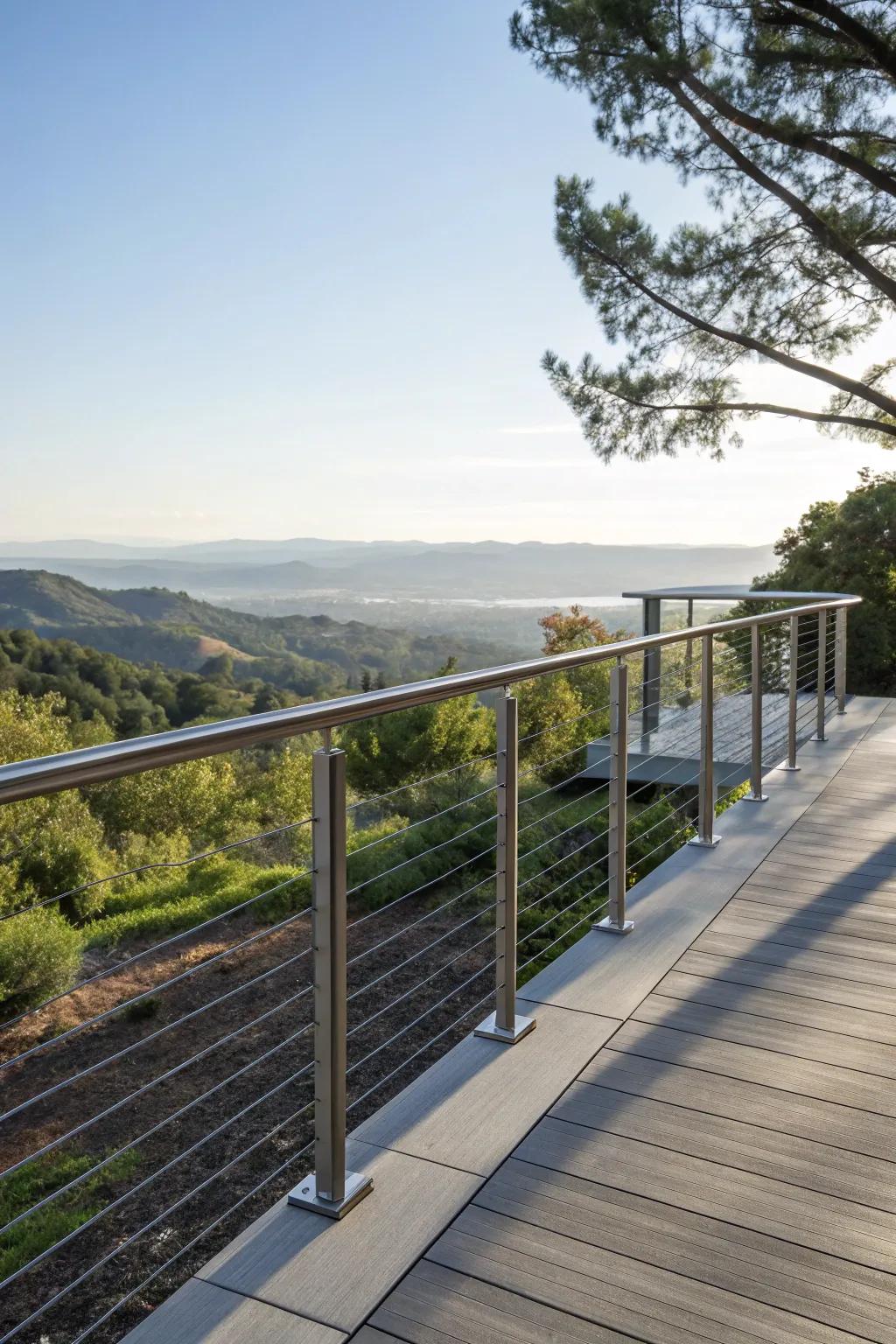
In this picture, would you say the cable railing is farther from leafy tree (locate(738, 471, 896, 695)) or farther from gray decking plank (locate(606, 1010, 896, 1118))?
leafy tree (locate(738, 471, 896, 695))

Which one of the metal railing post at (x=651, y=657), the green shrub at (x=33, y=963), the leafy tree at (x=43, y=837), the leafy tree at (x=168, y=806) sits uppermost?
the metal railing post at (x=651, y=657)

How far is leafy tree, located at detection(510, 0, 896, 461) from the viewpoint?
298 inches

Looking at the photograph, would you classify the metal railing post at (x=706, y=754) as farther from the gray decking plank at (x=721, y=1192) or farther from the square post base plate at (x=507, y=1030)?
the gray decking plank at (x=721, y=1192)

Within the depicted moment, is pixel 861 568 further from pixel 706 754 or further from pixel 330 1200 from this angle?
pixel 330 1200

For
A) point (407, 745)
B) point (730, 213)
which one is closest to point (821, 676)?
point (730, 213)

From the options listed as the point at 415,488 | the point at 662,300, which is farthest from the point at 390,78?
the point at 415,488

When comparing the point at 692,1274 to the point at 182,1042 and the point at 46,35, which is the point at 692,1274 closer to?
the point at 182,1042

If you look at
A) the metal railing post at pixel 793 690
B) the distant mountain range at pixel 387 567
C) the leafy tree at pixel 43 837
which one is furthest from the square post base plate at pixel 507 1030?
the distant mountain range at pixel 387 567

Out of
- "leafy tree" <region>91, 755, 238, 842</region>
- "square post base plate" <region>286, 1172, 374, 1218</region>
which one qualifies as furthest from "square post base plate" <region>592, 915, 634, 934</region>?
"leafy tree" <region>91, 755, 238, 842</region>

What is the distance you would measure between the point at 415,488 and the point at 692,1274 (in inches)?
2071

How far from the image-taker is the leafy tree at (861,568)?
10.9 meters

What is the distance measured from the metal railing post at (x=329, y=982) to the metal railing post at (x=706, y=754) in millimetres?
2138

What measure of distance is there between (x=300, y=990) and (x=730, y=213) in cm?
757

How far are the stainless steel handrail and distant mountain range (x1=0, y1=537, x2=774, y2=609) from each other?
139 feet
